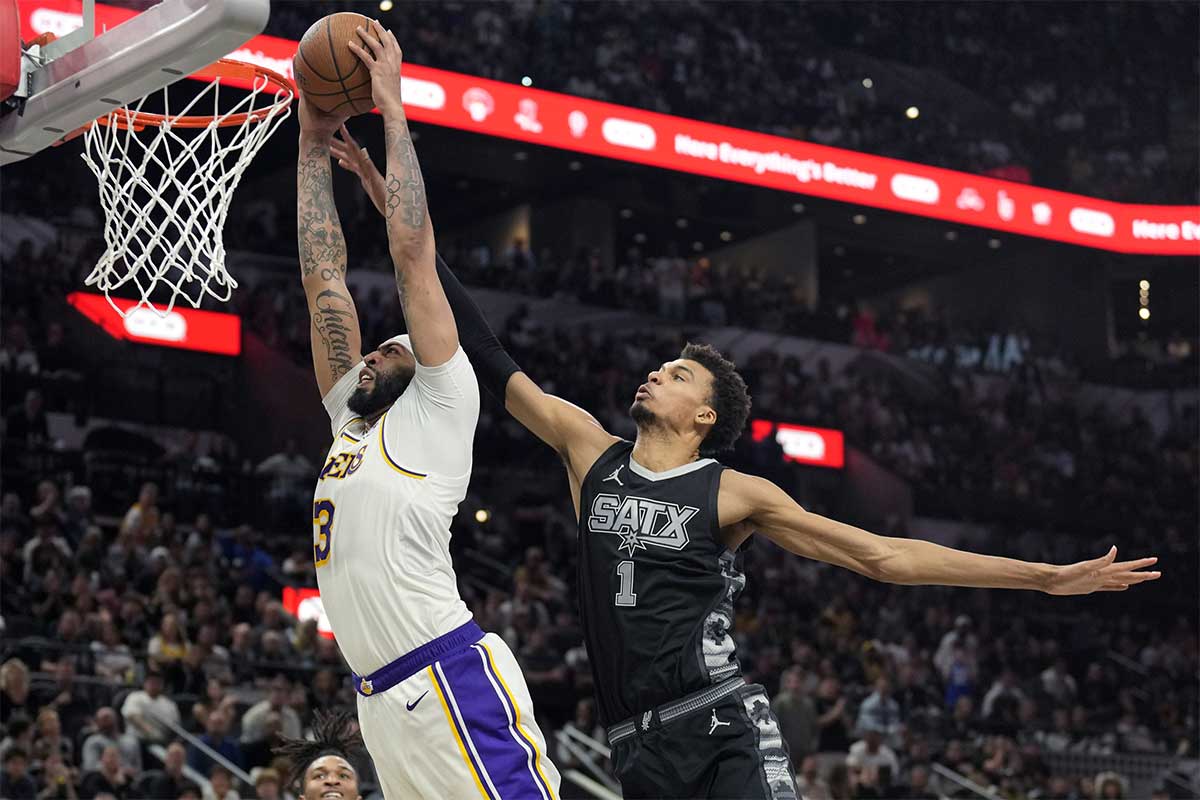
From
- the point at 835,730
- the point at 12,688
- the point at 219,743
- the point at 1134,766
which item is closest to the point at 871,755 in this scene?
the point at 835,730

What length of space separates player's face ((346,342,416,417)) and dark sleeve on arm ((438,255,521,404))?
0.25 meters

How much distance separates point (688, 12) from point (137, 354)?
34.4 ft

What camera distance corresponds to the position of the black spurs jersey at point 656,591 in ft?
13.6

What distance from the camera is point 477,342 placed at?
4734 millimetres

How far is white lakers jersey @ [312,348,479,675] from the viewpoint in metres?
4.13

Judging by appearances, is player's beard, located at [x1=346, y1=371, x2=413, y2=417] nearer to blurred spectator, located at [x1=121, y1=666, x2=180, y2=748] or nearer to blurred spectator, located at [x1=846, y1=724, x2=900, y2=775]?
blurred spectator, located at [x1=121, y1=666, x2=180, y2=748]

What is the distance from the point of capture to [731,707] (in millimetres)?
4133

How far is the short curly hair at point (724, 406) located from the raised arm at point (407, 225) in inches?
29.9

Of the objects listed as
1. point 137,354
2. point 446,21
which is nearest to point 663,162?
point 446,21

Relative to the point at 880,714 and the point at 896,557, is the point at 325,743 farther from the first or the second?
the point at 880,714

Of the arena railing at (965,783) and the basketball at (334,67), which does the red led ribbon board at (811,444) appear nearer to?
the arena railing at (965,783)

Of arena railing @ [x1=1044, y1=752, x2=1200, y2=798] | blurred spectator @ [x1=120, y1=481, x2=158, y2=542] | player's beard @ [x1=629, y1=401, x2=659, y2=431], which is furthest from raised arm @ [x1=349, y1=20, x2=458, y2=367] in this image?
arena railing @ [x1=1044, y1=752, x2=1200, y2=798]

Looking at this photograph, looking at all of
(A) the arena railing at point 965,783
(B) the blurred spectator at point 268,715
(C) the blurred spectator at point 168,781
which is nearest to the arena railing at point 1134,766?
(A) the arena railing at point 965,783

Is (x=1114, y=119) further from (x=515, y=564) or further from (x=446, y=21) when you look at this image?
(x=515, y=564)
